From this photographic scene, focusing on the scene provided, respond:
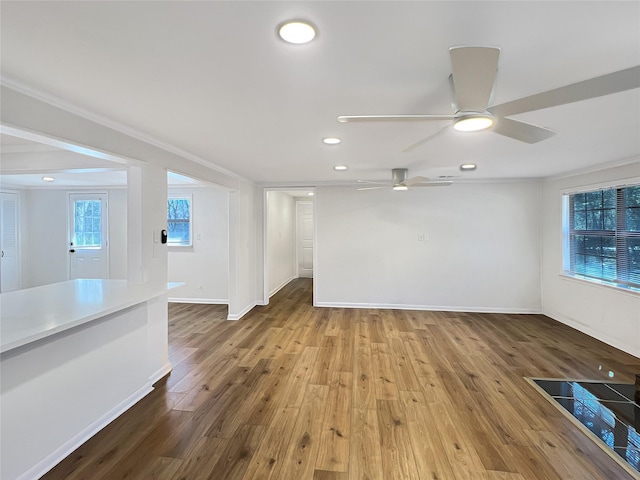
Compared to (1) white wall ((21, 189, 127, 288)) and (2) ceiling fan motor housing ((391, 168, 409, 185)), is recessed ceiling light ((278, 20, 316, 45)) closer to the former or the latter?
(2) ceiling fan motor housing ((391, 168, 409, 185))

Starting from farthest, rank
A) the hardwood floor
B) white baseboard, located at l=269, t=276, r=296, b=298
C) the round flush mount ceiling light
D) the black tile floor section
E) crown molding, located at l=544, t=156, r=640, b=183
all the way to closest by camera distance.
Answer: white baseboard, located at l=269, t=276, r=296, b=298
crown molding, located at l=544, t=156, r=640, b=183
the black tile floor section
the hardwood floor
the round flush mount ceiling light

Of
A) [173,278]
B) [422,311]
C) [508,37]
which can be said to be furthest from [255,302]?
[508,37]

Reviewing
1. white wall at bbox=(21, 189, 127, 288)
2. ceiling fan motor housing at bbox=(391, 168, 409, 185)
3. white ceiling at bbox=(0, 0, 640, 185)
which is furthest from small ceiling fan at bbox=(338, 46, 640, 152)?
white wall at bbox=(21, 189, 127, 288)

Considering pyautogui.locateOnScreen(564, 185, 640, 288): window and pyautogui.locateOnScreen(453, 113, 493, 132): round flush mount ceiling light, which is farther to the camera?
pyautogui.locateOnScreen(564, 185, 640, 288): window

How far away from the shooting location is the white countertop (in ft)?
5.04

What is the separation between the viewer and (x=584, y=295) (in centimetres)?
417

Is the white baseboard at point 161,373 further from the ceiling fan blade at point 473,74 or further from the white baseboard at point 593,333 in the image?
the white baseboard at point 593,333

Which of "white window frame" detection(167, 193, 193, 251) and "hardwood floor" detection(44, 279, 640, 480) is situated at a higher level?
"white window frame" detection(167, 193, 193, 251)

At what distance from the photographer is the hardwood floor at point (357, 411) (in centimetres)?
185

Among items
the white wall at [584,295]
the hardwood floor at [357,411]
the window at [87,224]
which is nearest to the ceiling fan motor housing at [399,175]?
the hardwood floor at [357,411]

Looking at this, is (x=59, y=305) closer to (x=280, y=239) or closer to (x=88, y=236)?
(x=88, y=236)

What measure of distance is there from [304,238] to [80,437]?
7.08m

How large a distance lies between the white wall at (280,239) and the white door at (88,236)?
10.6 feet

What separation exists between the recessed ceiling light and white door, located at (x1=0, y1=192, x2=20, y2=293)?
746cm
